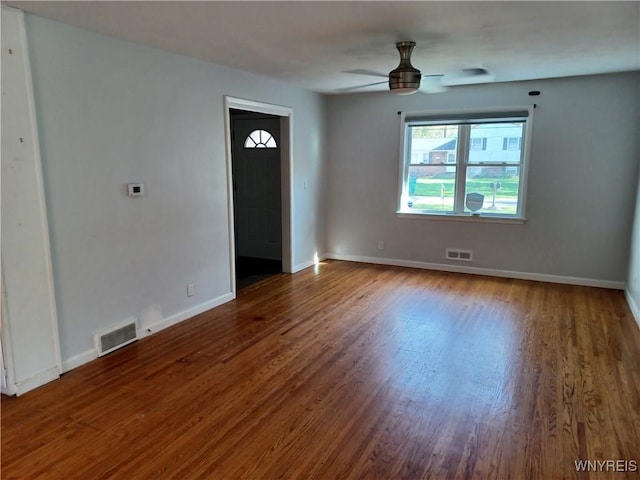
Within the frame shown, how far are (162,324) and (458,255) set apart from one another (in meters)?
3.79

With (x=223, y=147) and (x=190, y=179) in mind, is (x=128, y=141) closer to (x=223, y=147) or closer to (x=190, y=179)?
(x=190, y=179)

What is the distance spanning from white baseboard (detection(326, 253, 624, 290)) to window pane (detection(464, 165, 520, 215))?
0.77 m

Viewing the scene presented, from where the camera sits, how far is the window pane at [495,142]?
514 centimetres

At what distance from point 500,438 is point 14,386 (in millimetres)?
2907

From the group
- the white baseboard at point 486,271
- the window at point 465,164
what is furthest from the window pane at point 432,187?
the white baseboard at point 486,271

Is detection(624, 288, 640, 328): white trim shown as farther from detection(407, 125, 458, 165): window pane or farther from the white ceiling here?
detection(407, 125, 458, 165): window pane

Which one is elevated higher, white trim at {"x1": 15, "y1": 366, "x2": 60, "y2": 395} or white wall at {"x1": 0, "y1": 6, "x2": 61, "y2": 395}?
white wall at {"x1": 0, "y1": 6, "x2": 61, "y2": 395}

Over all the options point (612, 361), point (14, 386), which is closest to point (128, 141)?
point (14, 386)

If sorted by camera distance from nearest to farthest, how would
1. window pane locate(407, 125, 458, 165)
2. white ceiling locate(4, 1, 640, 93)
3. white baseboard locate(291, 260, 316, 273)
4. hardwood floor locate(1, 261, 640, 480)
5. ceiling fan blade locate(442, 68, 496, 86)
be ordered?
1. hardwood floor locate(1, 261, 640, 480)
2. white ceiling locate(4, 1, 640, 93)
3. ceiling fan blade locate(442, 68, 496, 86)
4. window pane locate(407, 125, 458, 165)
5. white baseboard locate(291, 260, 316, 273)

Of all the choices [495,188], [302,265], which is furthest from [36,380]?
[495,188]

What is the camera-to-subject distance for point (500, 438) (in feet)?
7.47

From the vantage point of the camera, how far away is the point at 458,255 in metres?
5.65

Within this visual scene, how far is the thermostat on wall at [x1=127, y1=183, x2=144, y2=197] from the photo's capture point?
3.31 meters

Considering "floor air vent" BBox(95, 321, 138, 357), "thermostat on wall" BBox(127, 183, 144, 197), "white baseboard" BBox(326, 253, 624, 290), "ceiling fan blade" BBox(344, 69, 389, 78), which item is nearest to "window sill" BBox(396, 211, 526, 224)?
"white baseboard" BBox(326, 253, 624, 290)
